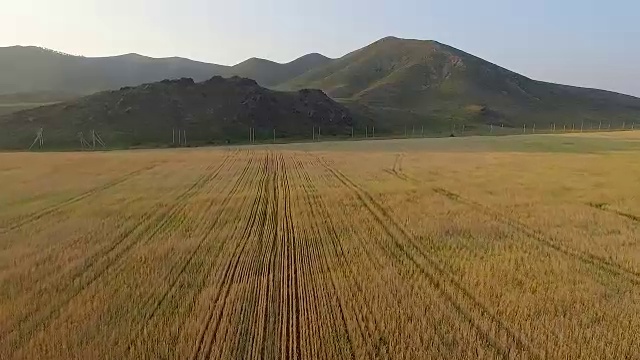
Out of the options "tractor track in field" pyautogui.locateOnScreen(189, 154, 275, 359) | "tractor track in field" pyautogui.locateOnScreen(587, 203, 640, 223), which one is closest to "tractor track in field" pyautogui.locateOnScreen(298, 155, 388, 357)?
"tractor track in field" pyautogui.locateOnScreen(189, 154, 275, 359)

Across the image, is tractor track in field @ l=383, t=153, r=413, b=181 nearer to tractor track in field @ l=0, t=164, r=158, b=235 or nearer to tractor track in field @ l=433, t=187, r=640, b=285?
tractor track in field @ l=433, t=187, r=640, b=285

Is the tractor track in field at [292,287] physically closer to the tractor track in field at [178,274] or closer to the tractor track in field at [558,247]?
the tractor track in field at [178,274]

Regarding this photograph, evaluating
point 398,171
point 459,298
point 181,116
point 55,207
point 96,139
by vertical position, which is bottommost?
point 96,139

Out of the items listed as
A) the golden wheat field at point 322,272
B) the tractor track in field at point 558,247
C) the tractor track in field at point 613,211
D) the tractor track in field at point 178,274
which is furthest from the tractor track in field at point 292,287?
the tractor track in field at point 613,211

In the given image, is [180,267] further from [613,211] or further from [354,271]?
[613,211]

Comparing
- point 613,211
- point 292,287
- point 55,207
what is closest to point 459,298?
point 292,287

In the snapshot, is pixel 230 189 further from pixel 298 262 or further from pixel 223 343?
pixel 223 343
